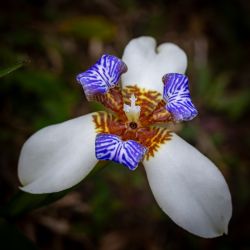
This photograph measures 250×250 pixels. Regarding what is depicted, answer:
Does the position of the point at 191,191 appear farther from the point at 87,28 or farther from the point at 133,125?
the point at 87,28

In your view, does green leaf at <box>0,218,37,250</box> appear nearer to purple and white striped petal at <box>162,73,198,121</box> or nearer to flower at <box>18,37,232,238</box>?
flower at <box>18,37,232,238</box>

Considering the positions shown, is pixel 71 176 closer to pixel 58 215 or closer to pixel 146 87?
pixel 146 87

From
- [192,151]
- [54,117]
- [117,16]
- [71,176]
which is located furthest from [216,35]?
[71,176]

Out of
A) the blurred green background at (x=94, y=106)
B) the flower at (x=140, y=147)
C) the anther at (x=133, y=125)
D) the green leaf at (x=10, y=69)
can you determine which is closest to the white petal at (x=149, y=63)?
the flower at (x=140, y=147)

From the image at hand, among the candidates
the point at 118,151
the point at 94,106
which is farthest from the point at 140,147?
the point at 94,106

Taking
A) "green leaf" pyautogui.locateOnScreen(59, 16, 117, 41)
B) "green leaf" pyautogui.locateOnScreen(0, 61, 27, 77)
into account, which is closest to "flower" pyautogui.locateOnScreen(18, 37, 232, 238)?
"green leaf" pyautogui.locateOnScreen(0, 61, 27, 77)

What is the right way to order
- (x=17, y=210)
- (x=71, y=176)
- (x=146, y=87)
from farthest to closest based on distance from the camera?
(x=146, y=87), (x=17, y=210), (x=71, y=176)
